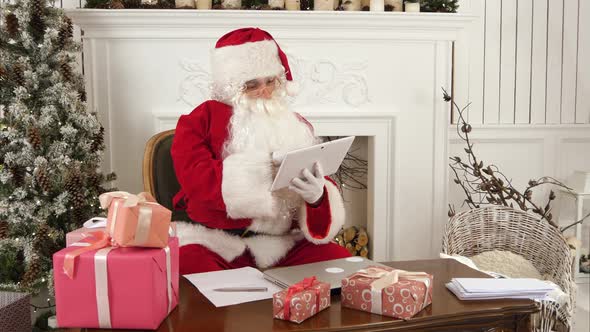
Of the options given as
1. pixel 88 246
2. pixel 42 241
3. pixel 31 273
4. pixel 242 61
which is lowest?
pixel 31 273

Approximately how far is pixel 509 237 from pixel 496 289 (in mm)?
1461

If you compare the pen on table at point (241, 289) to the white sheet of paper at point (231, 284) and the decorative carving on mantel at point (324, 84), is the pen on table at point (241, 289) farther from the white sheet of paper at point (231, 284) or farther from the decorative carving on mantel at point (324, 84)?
the decorative carving on mantel at point (324, 84)

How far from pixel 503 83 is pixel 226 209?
2.52 m

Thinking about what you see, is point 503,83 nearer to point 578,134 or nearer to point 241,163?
point 578,134

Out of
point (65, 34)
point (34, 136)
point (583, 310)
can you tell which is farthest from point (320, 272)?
point (583, 310)

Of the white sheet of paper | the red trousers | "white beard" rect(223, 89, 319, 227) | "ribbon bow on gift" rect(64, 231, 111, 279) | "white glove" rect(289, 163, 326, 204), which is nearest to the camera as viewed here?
"ribbon bow on gift" rect(64, 231, 111, 279)

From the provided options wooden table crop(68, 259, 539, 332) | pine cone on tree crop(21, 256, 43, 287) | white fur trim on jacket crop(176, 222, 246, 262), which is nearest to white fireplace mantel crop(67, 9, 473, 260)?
pine cone on tree crop(21, 256, 43, 287)

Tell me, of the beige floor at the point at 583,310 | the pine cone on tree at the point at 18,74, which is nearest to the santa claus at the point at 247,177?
the pine cone on tree at the point at 18,74

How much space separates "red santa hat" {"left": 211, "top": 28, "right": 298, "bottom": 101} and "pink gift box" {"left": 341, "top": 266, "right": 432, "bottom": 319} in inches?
39.4

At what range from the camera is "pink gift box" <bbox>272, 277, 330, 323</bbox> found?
1.40m

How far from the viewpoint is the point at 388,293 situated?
1457mm

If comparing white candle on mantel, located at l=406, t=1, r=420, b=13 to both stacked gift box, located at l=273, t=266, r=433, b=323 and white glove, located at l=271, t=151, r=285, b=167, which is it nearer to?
white glove, located at l=271, t=151, r=285, b=167

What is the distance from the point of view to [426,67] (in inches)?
132

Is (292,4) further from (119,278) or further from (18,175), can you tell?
(119,278)
